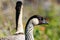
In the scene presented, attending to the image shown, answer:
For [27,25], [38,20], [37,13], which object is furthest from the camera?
[37,13]

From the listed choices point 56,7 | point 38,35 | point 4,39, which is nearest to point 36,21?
point 4,39

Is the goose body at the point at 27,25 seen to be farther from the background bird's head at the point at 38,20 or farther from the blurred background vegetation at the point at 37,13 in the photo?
the blurred background vegetation at the point at 37,13

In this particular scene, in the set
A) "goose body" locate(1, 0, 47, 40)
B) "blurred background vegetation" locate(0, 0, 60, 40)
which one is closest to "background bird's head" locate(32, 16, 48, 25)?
"goose body" locate(1, 0, 47, 40)

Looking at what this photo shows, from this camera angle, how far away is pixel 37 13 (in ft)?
38.9

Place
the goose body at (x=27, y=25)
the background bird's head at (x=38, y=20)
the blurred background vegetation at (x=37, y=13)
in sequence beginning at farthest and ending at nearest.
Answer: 1. the blurred background vegetation at (x=37, y=13)
2. the background bird's head at (x=38, y=20)
3. the goose body at (x=27, y=25)

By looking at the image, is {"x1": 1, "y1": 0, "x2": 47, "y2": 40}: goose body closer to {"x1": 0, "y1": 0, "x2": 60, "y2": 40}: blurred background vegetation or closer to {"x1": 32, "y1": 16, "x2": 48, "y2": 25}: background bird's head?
{"x1": 32, "y1": 16, "x2": 48, "y2": 25}: background bird's head

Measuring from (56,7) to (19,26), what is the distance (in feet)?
5.28

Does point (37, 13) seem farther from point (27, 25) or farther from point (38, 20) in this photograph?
point (27, 25)

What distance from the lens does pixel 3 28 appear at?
11.1 m

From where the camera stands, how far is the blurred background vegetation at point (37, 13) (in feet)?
35.2

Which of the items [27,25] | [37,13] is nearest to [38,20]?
[27,25]

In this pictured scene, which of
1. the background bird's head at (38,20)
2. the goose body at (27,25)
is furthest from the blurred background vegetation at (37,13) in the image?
the background bird's head at (38,20)

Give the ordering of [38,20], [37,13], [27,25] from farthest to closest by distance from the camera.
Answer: [37,13] < [38,20] < [27,25]

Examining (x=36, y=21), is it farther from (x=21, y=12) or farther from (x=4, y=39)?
(x=21, y=12)
